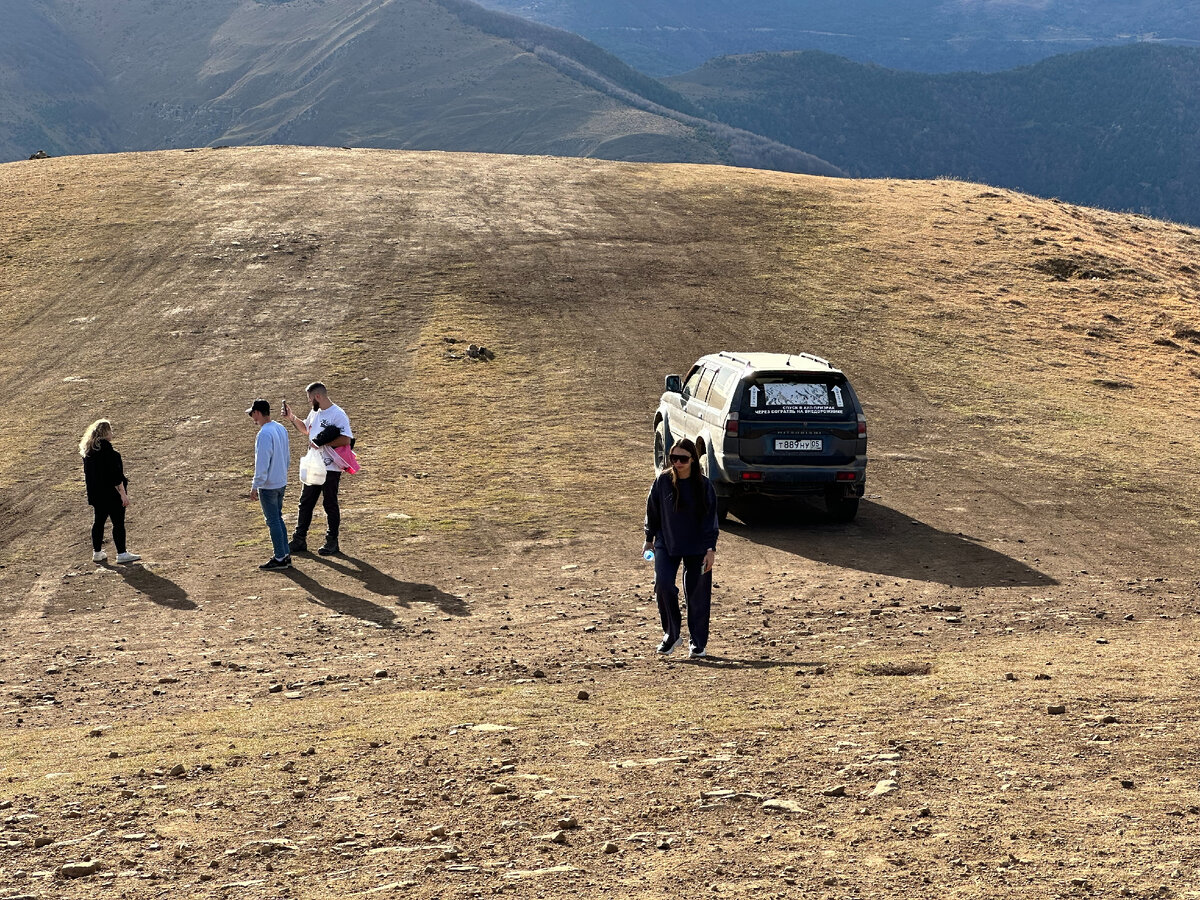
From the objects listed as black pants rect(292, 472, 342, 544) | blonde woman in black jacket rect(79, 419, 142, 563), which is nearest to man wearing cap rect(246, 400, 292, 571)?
black pants rect(292, 472, 342, 544)

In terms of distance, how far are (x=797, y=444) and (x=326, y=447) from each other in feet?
18.5

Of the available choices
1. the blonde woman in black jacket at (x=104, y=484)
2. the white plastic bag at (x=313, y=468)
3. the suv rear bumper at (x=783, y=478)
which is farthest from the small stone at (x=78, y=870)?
the suv rear bumper at (x=783, y=478)

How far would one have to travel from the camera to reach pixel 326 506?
1462 cm

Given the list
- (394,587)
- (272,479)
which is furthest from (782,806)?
(272,479)

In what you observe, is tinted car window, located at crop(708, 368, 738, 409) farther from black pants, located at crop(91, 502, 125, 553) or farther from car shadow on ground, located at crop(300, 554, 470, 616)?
black pants, located at crop(91, 502, 125, 553)

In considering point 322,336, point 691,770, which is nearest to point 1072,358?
point 322,336

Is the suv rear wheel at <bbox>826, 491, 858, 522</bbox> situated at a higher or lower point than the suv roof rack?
lower

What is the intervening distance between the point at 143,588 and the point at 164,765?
20.5 feet

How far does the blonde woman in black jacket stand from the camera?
A: 14.4 meters

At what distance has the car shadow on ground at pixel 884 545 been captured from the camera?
13.5 metres

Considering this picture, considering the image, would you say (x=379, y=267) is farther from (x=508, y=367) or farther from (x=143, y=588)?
(x=143, y=588)

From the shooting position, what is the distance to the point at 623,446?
67.9 ft

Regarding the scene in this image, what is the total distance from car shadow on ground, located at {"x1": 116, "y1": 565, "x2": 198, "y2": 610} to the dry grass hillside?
2.2 inches

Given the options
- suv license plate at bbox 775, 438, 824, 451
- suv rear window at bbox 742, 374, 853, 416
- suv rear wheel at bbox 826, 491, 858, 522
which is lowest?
suv rear wheel at bbox 826, 491, 858, 522
